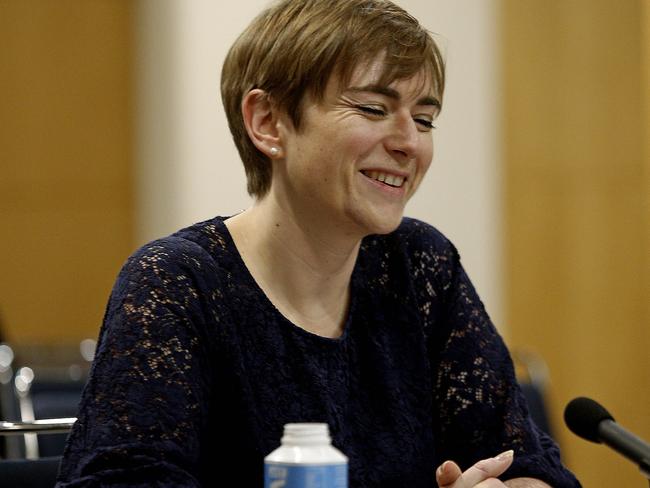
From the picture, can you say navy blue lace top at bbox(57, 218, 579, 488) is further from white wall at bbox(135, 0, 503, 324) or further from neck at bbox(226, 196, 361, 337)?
white wall at bbox(135, 0, 503, 324)

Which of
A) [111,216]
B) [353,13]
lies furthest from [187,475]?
[111,216]

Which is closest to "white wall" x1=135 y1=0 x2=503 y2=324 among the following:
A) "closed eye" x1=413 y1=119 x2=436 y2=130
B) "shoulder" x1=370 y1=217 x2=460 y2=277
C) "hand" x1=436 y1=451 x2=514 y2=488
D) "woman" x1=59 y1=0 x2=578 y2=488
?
"shoulder" x1=370 y1=217 x2=460 y2=277

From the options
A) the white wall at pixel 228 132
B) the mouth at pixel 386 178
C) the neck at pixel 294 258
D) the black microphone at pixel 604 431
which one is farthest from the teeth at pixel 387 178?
the white wall at pixel 228 132

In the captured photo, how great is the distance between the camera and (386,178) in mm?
1875

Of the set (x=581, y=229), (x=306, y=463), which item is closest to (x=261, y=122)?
(x=306, y=463)

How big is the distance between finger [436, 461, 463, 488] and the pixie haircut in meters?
0.63

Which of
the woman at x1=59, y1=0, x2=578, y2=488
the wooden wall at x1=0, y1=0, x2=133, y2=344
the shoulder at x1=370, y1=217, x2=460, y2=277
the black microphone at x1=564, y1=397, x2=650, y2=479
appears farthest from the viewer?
the wooden wall at x1=0, y1=0, x2=133, y2=344

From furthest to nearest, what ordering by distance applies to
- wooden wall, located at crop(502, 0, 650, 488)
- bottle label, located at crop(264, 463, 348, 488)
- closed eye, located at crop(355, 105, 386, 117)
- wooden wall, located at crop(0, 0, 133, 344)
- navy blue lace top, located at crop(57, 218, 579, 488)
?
1. wooden wall, located at crop(0, 0, 133, 344)
2. wooden wall, located at crop(502, 0, 650, 488)
3. closed eye, located at crop(355, 105, 386, 117)
4. navy blue lace top, located at crop(57, 218, 579, 488)
5. bottle label, located at crop(264, 463, 348, 488)

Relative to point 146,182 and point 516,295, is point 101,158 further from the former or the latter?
point 516,295

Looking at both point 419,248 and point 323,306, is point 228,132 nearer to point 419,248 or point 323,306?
point 419,248

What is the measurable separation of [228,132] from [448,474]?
2999 mm

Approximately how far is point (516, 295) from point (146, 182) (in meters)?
1.87

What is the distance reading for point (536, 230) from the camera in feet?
16.8

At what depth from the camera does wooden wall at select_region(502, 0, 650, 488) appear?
199 inches
